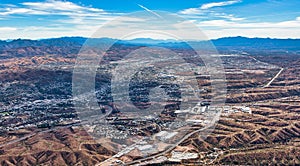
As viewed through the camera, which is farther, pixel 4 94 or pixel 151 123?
pixel 4 94

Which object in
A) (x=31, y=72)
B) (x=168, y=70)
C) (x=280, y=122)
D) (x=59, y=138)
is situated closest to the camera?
(x=59, y=138)

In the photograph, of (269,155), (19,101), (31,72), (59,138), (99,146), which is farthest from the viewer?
(31,72)

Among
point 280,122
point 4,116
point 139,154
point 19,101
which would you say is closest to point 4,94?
point 19,101

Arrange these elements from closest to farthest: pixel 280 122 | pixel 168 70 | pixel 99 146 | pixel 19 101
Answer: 1. pixel 99 146
2. pixel 280 122
3. pixel 19 101
4. pixel 168 70

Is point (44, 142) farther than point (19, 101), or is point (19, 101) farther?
point (19, 101)

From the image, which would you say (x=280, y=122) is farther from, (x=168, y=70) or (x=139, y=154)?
(x=168, y=70)

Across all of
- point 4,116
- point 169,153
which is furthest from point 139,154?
point 4,116

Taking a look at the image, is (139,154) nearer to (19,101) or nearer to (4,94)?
(19,101)

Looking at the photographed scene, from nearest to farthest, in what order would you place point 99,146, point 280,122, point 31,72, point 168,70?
point 99,146
point 280,122
point 31,72
point 168,70

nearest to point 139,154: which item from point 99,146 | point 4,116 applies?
point 99,146
